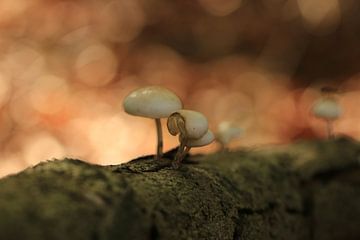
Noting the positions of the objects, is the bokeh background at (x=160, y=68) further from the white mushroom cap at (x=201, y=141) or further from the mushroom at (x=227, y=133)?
the white mushroom cap at (x=201, y=141)

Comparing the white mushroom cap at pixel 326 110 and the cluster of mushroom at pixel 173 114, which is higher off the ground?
the white mushroom cap at pixel 326 110

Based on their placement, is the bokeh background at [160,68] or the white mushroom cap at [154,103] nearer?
the white mushroom cap at [154,103]

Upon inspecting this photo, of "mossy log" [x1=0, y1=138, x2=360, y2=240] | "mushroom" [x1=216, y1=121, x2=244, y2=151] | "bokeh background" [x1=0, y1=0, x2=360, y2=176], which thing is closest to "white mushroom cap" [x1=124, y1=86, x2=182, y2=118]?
"mossy log" [x1=0, y1=138, x2=360, y2=240]

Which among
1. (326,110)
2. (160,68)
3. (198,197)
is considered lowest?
(198,197)

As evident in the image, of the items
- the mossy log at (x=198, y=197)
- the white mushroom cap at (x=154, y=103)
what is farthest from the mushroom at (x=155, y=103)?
the mossy log at (x=198, y=197)

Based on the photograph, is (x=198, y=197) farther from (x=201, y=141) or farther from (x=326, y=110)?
(x=326, y=110)

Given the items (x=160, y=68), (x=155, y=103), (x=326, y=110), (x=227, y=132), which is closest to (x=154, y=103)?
→ (x=155, y=103)

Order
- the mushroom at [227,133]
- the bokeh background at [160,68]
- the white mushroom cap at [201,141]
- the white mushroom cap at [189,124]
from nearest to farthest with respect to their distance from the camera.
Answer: the white mushroom cap at [189,124]
the white mushroom cap at [201,141]
the mushroom at [227,133]
the bokeh background at [160,68]
